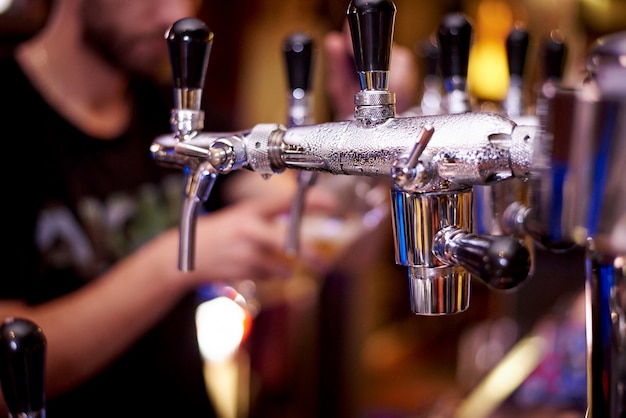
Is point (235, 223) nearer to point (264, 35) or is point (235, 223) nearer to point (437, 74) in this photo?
point (437, 74)

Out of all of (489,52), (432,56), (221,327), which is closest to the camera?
(432,56)

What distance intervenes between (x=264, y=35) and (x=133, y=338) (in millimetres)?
2274

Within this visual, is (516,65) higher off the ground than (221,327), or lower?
higher

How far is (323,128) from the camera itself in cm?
58

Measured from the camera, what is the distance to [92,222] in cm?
143

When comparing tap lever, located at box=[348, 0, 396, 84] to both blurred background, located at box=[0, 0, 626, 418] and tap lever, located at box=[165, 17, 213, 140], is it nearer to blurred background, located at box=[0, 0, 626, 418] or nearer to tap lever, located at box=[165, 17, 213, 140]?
tap lever, located at box=[165, 17, 213, 140]

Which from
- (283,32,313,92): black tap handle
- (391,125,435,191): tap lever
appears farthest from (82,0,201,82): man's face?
(391,125,435,191): tap lever

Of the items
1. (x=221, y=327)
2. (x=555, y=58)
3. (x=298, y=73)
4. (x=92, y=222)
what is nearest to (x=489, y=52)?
(x=221, y=327)

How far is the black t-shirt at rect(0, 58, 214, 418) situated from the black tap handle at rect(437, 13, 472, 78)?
0.86 m

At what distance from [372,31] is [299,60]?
0.28 m

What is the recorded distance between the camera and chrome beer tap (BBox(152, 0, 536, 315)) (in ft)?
1.58

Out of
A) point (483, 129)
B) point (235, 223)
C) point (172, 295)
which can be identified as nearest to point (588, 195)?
point (483, 129)

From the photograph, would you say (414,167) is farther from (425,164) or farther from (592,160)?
(592,160)

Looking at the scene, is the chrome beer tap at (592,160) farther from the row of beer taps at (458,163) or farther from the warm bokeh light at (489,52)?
the warm bokeh light at (489,52)
